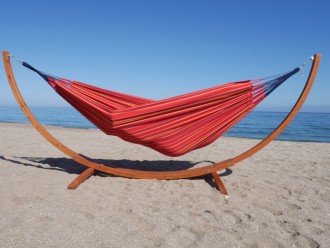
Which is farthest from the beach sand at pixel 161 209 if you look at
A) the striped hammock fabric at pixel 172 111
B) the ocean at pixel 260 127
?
the ocean at pixel 260 127

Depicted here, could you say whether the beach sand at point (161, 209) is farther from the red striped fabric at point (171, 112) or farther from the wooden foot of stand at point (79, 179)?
the red striped fabric at point (171, 112)

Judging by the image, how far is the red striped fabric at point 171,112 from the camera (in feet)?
10.5

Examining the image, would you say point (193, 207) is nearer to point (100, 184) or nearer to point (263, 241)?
point (263, 241)

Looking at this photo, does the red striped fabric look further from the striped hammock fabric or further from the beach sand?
the beach sand

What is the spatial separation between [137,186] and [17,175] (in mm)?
1499

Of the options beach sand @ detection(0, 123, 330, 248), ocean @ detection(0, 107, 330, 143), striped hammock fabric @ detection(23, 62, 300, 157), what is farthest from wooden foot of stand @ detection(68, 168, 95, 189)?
ocean @ detection(0, 107, 330, 143)

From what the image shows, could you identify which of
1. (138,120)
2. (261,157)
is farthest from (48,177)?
(261,157)

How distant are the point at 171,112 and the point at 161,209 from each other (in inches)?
38.2

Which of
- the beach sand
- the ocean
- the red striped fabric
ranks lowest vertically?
the ocean

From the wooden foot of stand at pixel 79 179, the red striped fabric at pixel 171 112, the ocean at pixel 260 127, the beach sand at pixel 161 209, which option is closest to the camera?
the beach sand at pixel 161 209

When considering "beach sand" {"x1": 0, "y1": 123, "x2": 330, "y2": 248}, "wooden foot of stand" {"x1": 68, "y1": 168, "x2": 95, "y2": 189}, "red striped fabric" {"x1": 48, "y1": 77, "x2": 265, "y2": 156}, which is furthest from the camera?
"wooden foot of stand" {"x1": 68, "y1": 168, "x2": 95, "y2": 189}

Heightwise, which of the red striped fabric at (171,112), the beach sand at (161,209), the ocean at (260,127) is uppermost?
the red striped fabric at (171,112)

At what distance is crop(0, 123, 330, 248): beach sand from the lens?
2293 millimetres

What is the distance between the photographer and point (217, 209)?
2.92 m
